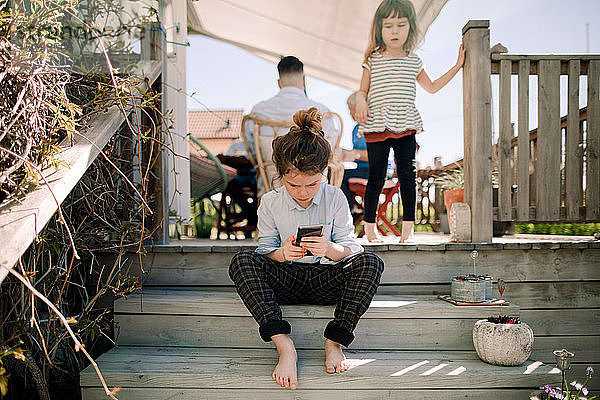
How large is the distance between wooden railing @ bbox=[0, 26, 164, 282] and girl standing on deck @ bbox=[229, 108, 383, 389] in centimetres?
63

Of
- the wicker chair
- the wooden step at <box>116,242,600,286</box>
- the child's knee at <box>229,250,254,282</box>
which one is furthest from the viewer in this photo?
the wicker chair

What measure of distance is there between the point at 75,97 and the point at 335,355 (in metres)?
1.40

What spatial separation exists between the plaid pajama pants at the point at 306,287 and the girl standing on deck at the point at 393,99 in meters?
0.82

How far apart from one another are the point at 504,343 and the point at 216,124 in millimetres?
18671

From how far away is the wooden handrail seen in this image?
1.08 meters

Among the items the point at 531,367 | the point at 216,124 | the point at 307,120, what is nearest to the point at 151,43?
the point at 307,120

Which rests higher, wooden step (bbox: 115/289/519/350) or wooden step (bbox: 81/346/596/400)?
wooden step (bbox: 115/289/519/350)

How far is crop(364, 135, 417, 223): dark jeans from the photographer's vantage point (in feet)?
8.32

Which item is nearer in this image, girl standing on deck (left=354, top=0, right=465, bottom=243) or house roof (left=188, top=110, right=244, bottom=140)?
girl standing on deck (left=354, top=0, right=465, bottom=243)

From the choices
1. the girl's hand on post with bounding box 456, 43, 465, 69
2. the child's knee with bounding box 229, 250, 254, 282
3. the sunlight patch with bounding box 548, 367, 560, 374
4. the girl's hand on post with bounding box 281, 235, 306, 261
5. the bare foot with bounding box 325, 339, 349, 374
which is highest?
the girl's hand on post with bounding box 456, 43, 465, 69

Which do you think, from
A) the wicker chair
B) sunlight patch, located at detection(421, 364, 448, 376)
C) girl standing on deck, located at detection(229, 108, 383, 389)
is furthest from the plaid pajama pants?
the wicker chair

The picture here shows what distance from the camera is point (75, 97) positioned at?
1.81m

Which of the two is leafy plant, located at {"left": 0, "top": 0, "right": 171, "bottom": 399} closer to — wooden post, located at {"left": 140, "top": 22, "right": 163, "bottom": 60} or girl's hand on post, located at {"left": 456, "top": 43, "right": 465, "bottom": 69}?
wooden post, located at {"left": 140, "top": 22, "right": 163, "bottom": 60}

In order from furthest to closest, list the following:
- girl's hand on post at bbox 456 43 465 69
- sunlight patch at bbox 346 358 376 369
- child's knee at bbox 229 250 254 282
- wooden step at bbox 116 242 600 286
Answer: girl's hand on post at bbox 456 43 465 69, wooden step at bbox 116 242 600 286, child's knee at bbox 229 250 254 282, sunlight patch at bbox 346 358 376 369
